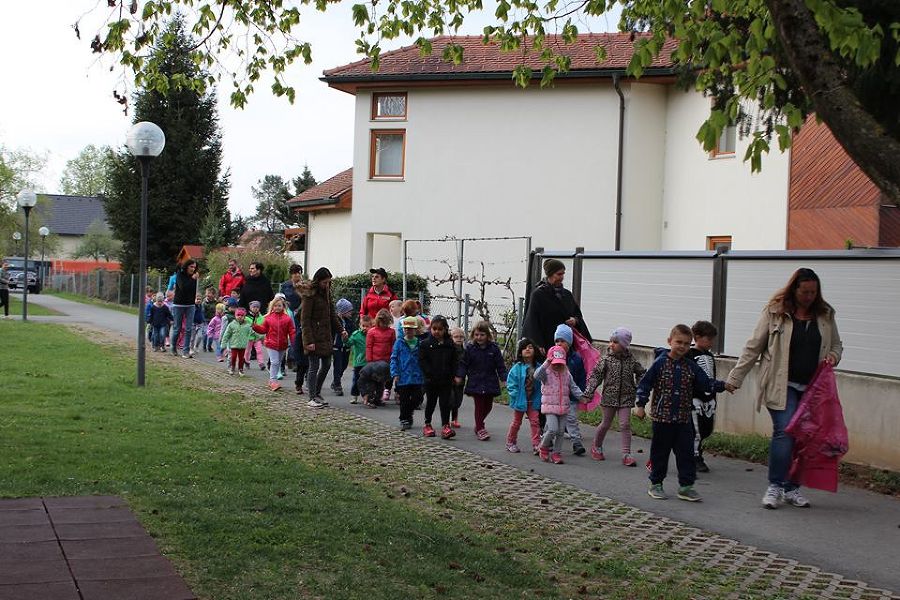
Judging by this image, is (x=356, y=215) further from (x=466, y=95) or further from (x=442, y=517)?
(x=442, y=517)

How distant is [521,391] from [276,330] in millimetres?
6341

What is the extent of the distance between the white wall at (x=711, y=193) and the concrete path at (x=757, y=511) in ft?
37.1

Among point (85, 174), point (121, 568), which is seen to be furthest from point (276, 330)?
point (85, 174)

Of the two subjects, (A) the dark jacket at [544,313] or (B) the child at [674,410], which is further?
(A) the dark jacket at [544,313]

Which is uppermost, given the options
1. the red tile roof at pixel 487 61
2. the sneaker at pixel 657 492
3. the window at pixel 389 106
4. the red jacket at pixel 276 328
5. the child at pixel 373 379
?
the red tile roof at pixel 487 61

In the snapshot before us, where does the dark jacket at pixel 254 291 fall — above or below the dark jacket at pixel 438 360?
above

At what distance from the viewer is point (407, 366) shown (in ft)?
40.9

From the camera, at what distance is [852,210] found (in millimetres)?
18344

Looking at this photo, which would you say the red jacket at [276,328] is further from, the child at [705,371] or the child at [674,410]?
the child at [674,410]

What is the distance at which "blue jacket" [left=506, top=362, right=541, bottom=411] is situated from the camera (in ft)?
35.7

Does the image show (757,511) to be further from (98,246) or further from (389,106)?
(98,246)

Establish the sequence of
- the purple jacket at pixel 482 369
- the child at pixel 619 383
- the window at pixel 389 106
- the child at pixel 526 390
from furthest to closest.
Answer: the window at pixel 389 106, the purple jacket at pixel 482 369, the child at pixel 526 390, the child at pixel 619 383

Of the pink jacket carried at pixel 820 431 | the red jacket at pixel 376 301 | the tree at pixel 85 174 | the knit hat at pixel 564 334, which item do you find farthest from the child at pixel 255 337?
the tree at pixel 85 174

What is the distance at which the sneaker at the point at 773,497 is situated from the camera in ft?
27.9
